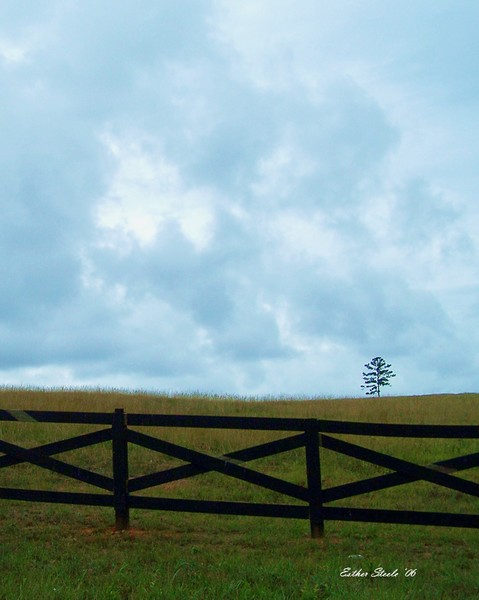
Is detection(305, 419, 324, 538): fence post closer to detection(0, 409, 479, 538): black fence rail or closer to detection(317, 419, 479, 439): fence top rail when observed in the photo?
detection(0, 409, 479, 538): black fence rail

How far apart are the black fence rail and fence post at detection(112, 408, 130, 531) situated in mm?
17

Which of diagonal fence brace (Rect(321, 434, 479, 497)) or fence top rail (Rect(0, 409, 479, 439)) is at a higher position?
fence top rail (Rect(0, 409, 479, 439))

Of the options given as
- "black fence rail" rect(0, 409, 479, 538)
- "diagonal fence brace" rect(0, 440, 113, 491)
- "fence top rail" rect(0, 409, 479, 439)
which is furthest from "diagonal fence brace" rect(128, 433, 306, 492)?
"diagonal fence brace" rect(0, 440, 113, 491)

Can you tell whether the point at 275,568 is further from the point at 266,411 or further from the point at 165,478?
the point at 266,411

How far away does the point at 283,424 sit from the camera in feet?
35.8

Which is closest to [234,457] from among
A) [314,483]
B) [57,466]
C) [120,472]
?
[314,483]

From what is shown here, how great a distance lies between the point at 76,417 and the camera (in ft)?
39.0

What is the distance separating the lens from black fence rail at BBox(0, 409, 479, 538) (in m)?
10.5

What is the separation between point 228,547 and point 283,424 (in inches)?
Answer: 82.6

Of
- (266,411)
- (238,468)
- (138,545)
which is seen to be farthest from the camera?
(266,411)

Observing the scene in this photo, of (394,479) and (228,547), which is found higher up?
(394,479)

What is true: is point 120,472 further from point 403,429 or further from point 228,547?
point 403,429

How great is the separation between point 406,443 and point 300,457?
3581 millimetres

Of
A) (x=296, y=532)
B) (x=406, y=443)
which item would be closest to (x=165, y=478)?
(x=296, y=532)
